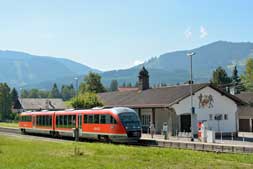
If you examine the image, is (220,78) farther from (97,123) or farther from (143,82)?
(97,123)

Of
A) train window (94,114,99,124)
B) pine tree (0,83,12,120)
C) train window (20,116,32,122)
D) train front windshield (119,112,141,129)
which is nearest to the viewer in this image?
train front windshield (119,112,141,129)

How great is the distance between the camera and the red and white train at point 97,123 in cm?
3136

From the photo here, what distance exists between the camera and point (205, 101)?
4659 cm

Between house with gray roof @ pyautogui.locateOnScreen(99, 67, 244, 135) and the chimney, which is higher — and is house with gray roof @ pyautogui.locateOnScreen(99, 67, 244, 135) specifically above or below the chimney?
below

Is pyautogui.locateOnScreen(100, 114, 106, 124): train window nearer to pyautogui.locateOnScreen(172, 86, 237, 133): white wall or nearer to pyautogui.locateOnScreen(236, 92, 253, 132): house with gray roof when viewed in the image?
pyautogui.locateOnScreen(172, 86, 237, 133): white wall

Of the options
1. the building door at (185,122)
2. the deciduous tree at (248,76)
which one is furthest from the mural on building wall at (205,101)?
the deciduous tree at (248,76)

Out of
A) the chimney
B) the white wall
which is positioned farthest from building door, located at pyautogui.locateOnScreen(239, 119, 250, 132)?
the chimney

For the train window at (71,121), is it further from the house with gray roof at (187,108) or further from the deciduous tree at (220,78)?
the deciduous tree at (220,78)

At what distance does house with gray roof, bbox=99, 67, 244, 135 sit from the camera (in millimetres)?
44656

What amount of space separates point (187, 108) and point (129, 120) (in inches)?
576

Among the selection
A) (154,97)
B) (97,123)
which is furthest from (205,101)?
(97,123)

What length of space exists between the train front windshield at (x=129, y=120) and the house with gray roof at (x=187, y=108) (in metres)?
11.6

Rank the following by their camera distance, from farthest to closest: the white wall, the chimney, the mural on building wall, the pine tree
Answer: the pine tree
the chimney
the mural on building wall
the white wall

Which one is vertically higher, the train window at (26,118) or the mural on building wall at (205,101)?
the mural on building wall at (205,101)
